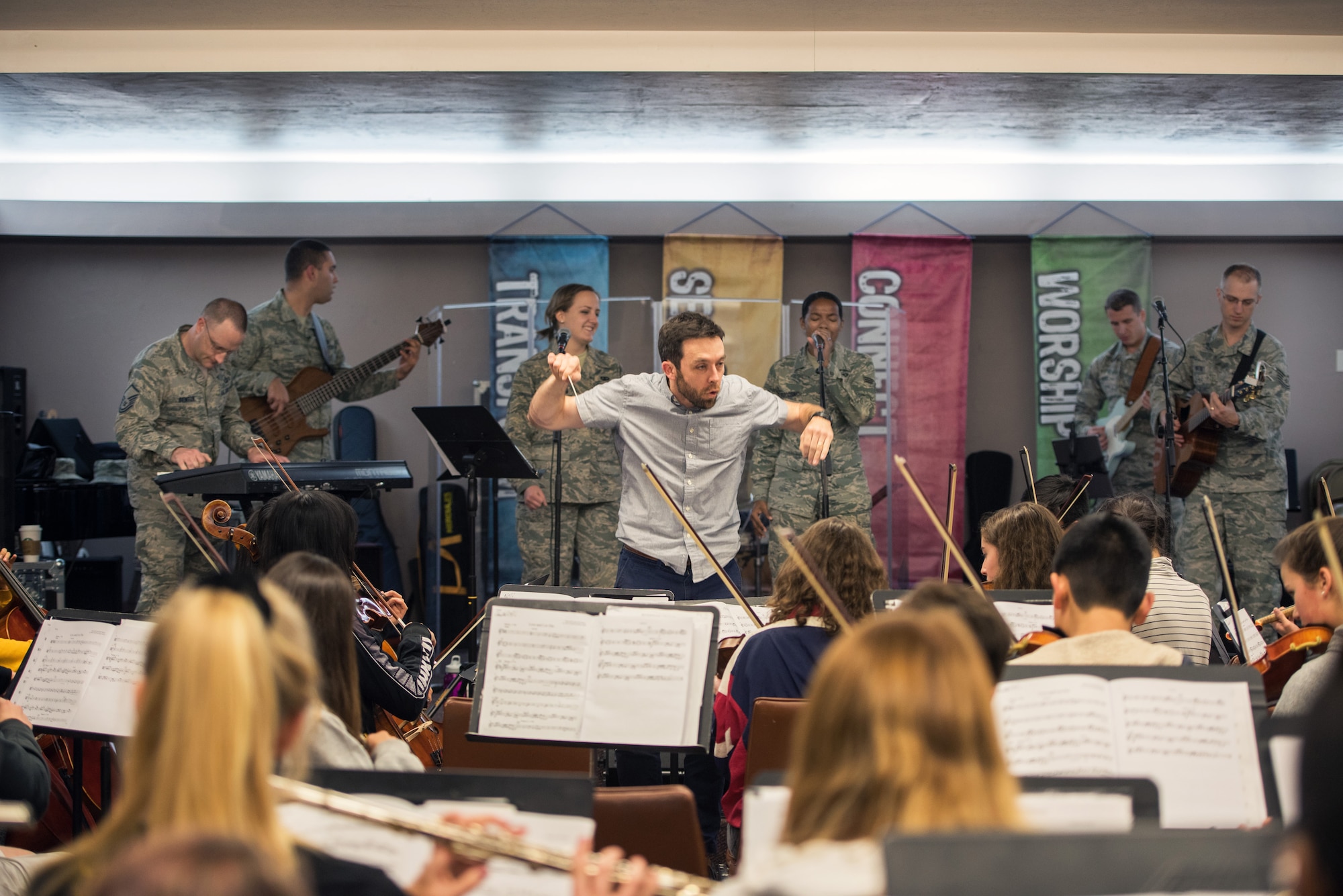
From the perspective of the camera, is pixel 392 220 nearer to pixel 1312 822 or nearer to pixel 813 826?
pixel 813 826

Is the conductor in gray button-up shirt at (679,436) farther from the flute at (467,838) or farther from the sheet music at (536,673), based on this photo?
the flute at (467,838)

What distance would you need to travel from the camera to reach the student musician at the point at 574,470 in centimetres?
549

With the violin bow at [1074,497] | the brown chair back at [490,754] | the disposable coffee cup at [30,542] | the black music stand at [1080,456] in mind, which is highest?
the black music stand at [1080,456]

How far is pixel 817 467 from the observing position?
5.39m

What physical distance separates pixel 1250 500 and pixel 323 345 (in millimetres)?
4594

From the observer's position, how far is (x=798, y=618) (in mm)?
2715

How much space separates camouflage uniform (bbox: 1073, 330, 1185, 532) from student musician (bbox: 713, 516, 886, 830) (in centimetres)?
357

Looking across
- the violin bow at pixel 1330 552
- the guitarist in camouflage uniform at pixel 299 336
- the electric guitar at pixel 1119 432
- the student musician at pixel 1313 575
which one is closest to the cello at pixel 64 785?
the violin bow at pixel 1330 552

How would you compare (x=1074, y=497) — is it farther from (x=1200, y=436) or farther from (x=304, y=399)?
(x=304, y=399)

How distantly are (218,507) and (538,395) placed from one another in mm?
1156

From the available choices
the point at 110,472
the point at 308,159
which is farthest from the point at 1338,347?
the point at 110,472

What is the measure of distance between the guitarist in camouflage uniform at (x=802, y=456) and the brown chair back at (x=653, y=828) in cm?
344

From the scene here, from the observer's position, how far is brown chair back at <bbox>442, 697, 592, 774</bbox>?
8.54 feet

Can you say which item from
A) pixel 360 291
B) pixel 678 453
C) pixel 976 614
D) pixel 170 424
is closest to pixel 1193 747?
pixel 976 614
